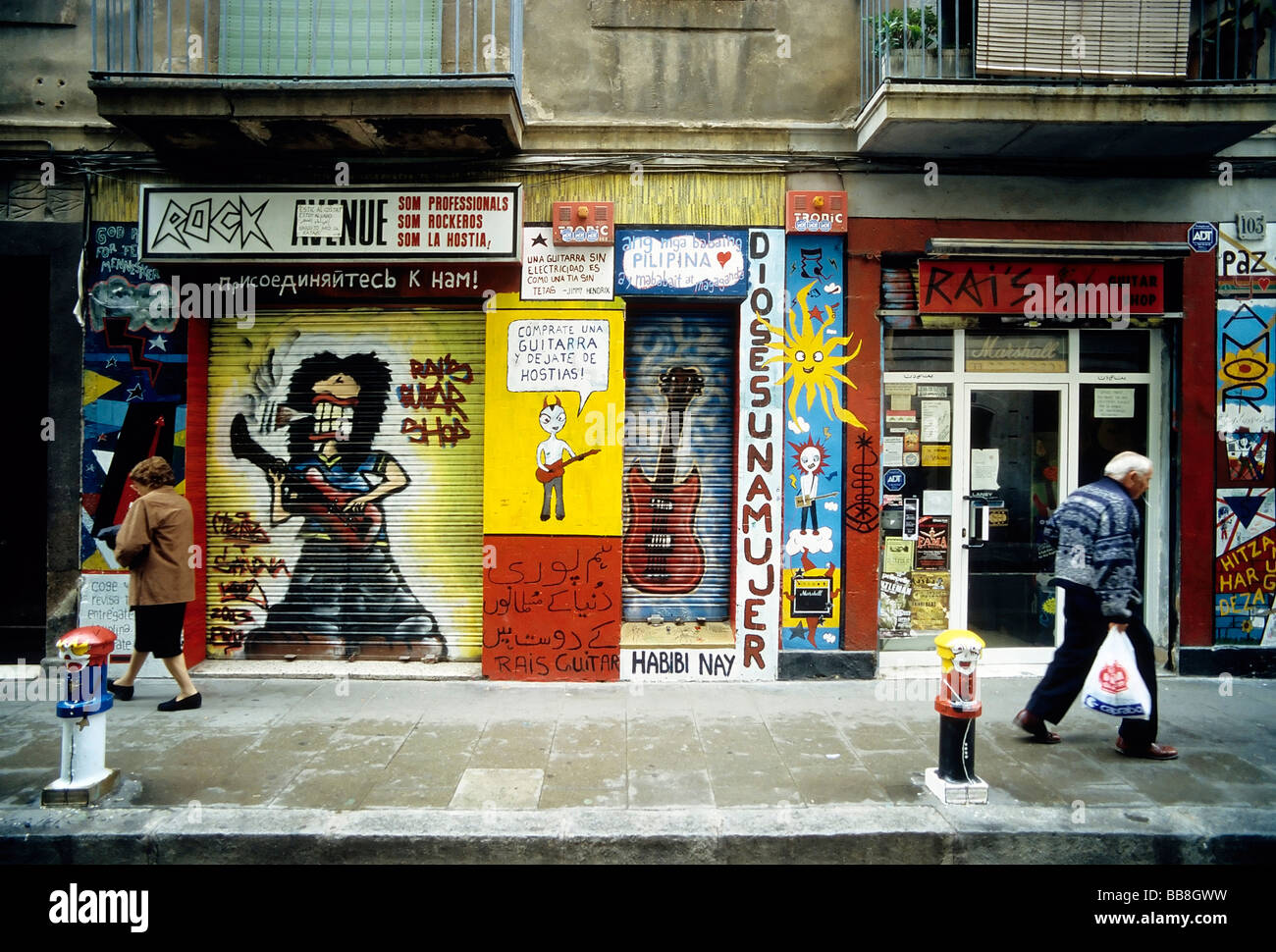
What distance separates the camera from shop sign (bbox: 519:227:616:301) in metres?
6.77

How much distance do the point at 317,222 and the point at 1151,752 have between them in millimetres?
7307

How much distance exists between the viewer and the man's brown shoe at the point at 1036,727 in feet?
17.7

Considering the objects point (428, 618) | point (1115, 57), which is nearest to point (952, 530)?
point (1115, 57)

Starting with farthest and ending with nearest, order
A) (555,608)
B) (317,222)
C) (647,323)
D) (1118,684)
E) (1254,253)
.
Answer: (647,323) → (1254,253) → (555,608) → (317,222) → (1118,684)

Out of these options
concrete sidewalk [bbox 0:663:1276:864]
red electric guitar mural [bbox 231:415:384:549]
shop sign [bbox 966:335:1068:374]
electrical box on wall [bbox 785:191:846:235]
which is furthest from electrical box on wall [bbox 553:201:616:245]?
concrete sidewalk [bbox 0:663:1276:864]

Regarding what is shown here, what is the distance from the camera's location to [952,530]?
7.15 m

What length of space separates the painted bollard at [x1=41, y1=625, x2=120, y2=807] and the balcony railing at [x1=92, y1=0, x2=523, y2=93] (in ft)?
16.0

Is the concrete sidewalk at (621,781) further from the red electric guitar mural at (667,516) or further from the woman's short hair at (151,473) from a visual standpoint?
the woman's short hair at (151,473)

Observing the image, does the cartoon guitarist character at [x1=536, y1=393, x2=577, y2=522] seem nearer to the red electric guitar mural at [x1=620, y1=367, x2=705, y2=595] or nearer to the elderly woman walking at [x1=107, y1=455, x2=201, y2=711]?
the red electric guitar mural at [x1=620, y1=367, x2=705, y2=595]

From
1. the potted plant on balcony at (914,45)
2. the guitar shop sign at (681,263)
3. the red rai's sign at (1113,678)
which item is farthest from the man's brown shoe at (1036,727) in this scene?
the potted plant on balcony at (914,45)

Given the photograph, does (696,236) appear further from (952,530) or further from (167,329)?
(167,329)

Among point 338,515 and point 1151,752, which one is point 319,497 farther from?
point 1151,752

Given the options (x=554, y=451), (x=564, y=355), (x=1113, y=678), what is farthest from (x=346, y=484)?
(x=1113, y=678)

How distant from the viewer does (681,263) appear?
6.78 metres
